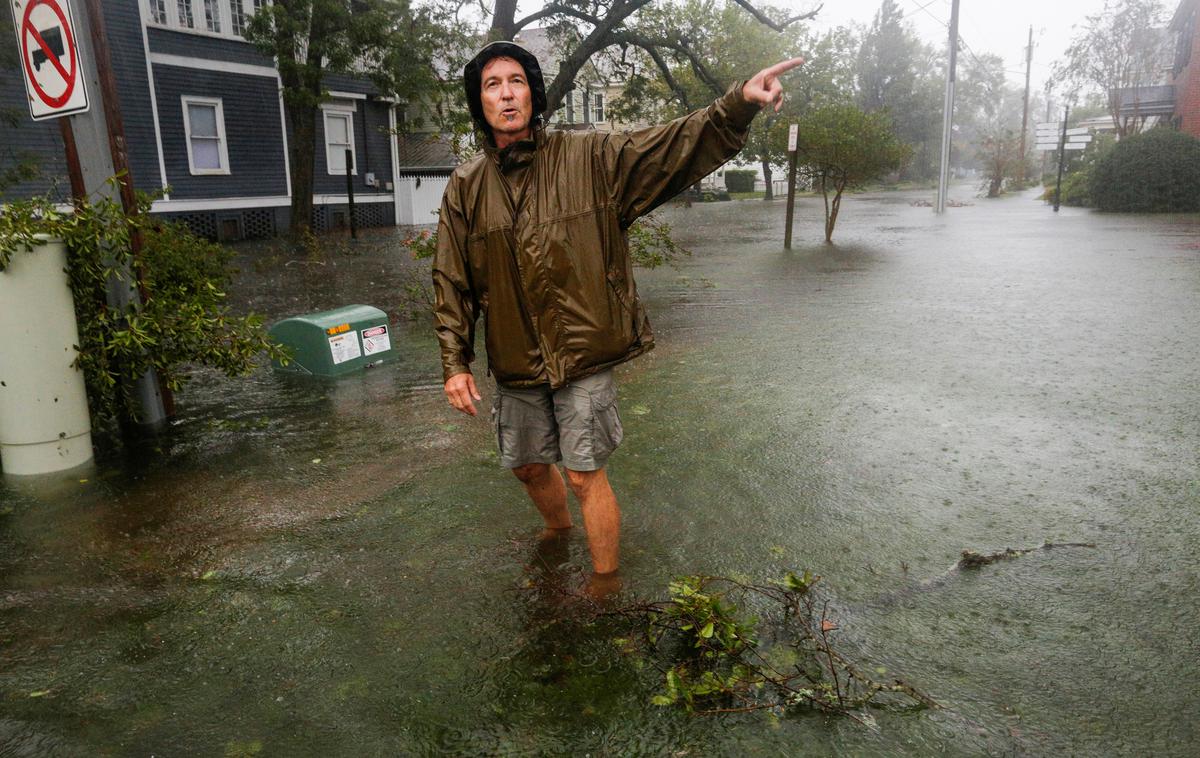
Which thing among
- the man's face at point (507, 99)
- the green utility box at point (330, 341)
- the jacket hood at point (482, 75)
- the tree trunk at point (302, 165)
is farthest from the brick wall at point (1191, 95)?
the man's face at point (507, 99)

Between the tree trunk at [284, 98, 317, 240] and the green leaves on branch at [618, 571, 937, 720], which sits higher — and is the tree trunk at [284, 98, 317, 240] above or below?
above

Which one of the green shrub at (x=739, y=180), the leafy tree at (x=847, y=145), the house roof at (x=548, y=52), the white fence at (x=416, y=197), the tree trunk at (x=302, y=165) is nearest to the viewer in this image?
the leafy tree at (x=847, y=145)

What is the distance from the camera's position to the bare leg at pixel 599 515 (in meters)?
3.31

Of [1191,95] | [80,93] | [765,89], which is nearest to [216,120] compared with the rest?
[80,93]

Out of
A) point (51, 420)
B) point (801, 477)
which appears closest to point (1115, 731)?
point (801, 477)

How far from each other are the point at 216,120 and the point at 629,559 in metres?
22.8

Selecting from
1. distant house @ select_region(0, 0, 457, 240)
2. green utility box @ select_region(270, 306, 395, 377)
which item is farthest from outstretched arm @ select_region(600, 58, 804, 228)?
distant house @ select_region(0, 0, 457, 240)

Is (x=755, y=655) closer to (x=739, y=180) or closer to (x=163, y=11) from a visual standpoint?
(x=163, y=11)

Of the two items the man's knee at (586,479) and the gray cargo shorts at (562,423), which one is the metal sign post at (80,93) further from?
the man's knee at (586,479)

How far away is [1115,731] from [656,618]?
1412 mm

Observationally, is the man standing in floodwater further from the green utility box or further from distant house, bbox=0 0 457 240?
distant house, bbox=0 0 457 240

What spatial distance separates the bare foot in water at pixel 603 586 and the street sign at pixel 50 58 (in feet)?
12.7

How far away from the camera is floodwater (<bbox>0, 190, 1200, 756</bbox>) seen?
259 centimetres

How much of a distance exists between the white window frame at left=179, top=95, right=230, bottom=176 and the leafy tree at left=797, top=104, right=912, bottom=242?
48.2ft
